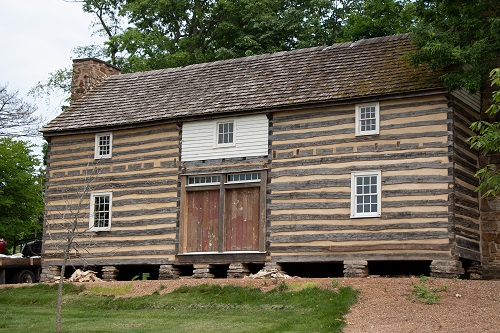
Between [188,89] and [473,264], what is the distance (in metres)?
11.0

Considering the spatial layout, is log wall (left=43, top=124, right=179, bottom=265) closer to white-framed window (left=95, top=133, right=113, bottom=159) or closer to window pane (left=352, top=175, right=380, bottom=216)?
white-framed window (left=95, top=133, right=113, bottom=159)

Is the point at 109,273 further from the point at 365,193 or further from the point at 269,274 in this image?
the point at 365,193

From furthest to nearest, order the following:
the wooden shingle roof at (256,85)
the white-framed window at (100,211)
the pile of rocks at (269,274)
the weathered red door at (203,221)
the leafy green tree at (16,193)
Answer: the leafy green tree at (16,193)
the white-framed window at (100,211)
the weathered red door at (203,221)
the wooden shingle roof at (256,85)
the pile of rocks at (269,274)

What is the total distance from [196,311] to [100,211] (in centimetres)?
812

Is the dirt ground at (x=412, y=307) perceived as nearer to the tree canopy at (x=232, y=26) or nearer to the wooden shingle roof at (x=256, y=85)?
the wooden shingle roof at (x=256, y=85)

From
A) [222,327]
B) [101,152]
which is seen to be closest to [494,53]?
[222,327]

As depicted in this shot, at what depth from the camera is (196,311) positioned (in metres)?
21.3

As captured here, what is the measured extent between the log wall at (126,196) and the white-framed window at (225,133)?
4.82 feet

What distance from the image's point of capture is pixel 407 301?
66.3ft

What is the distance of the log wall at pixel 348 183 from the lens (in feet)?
76.4

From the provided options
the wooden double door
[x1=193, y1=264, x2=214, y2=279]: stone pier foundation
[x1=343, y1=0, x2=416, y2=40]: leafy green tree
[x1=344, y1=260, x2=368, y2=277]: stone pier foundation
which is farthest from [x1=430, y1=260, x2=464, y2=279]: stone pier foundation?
[x1=343, y1=0, x2=416, y2=40]: leafy green tree

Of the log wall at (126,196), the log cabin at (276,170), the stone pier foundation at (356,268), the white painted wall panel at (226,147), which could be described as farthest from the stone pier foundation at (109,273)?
the stone pier foundation at (356,268)

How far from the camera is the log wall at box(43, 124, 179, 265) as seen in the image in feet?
89.6

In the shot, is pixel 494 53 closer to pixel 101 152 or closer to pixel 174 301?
pixel 174 301
